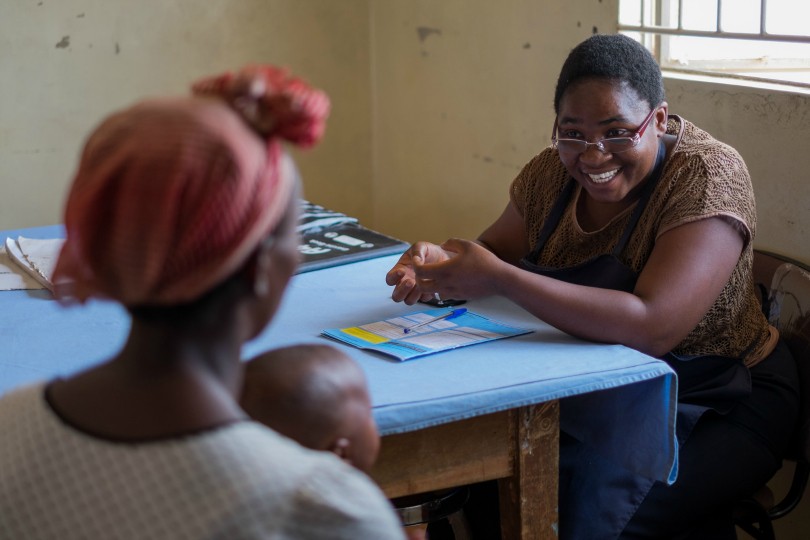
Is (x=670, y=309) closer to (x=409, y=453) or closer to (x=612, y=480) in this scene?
(x=612, y=480)

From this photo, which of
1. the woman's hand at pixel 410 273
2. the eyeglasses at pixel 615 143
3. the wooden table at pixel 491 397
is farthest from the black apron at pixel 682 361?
the woman's hand at pixel 410 273

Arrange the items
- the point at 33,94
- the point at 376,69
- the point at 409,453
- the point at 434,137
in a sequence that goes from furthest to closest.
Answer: the point at 376,69, the point at 434,137, the point at 33,94, the point at 409,453

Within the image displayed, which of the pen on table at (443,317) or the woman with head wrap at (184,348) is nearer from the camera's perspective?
the woman with head wrap at (184,348)

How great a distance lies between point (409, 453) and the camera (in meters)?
1.94

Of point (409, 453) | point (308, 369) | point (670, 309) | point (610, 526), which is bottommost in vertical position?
point (610, 526)

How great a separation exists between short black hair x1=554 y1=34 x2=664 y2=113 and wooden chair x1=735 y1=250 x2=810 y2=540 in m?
0.57

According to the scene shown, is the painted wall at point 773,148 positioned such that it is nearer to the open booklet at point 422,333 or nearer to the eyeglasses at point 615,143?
the eyeglasses at point 615,143

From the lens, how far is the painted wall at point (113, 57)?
462 cm

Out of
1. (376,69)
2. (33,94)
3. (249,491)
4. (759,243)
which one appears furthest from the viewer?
(376,69)

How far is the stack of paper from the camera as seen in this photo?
2.71 meters

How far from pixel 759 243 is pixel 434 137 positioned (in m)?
2.16

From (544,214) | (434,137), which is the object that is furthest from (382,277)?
(434,137)

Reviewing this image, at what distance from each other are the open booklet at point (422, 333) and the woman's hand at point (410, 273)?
0.22 feet

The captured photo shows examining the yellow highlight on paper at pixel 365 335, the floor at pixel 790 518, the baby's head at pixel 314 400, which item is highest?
the baby's head at pixel 314 400
